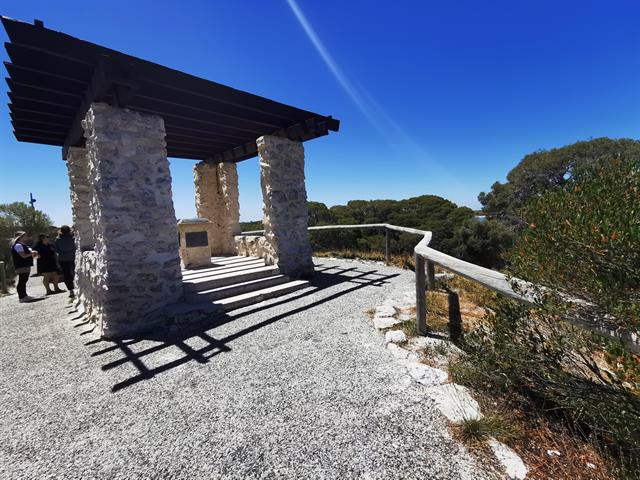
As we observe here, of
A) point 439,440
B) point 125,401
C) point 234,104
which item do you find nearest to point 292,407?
point 439,440

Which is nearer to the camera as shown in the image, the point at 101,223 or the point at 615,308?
the point at 615,308

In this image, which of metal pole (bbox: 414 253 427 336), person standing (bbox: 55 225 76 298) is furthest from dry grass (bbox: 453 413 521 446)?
person standing (bbox: 55 225 76 298)

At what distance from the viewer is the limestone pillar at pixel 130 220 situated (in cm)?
394

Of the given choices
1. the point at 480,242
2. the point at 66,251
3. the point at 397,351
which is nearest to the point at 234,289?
the point at 397,351

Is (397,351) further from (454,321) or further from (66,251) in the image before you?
(66,251)

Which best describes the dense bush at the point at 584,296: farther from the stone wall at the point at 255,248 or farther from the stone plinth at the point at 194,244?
the stone plinth at the point at 194,244

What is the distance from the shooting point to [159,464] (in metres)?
1.76

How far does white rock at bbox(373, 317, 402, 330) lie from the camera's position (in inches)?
140

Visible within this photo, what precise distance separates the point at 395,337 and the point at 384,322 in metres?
0.46

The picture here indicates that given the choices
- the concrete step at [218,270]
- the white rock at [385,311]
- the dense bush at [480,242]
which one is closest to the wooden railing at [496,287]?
the white rock at [385,311]

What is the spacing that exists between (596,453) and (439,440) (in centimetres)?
85

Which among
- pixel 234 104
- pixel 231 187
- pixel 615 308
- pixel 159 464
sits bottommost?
pixel 159 464

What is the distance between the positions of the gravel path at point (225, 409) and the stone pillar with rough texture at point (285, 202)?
245cm

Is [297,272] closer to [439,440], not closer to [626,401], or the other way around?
[439,440]
